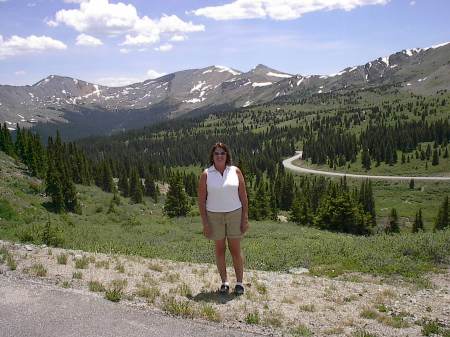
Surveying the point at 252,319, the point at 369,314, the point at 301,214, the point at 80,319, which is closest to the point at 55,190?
the point at 301,214

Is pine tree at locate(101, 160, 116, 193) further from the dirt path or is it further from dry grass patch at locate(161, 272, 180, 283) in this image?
dry grass patch at locate(161, 272, 180, 283)

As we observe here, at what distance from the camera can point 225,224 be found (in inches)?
398

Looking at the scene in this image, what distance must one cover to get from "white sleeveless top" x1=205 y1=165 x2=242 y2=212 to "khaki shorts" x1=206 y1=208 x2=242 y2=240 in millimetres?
135

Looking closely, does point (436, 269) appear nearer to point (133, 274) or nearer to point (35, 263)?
point (133, 274)

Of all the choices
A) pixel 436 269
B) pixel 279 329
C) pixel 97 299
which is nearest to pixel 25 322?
pixel 97 299

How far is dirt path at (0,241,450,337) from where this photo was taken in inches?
348

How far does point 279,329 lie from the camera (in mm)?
8492

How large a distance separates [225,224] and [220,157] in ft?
5.64

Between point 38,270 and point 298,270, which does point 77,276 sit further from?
point 298,270

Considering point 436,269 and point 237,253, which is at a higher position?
point 237,253

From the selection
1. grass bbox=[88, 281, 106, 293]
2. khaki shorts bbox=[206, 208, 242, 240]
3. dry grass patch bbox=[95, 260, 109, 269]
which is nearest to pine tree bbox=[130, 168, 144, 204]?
dry grass patch bbox=[95, 260, 109, 269]

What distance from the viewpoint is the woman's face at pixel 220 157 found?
9.73m

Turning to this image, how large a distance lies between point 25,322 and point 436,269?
1411 centimetres

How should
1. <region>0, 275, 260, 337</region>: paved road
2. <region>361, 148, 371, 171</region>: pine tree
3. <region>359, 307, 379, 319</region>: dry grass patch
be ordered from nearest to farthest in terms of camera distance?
<region>0, 275, 260, 337</region>: paved road
<region>359, 307, 379, 319</region>: dry grass patch
<region>361, 148, 371, 171</region>: pine tree
